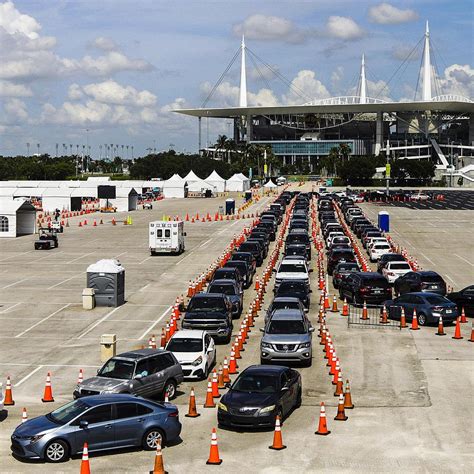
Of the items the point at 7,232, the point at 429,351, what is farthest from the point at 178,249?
the point at 429,351

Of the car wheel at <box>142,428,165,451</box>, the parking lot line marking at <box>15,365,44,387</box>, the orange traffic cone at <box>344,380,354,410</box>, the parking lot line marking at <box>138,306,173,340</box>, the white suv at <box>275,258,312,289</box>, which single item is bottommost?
the parking lot line marking at <box>138,306,173,340</box>

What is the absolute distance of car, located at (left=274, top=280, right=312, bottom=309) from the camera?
3394 cm

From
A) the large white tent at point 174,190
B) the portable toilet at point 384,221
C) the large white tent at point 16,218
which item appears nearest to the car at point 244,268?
the large white tent at point 16,218

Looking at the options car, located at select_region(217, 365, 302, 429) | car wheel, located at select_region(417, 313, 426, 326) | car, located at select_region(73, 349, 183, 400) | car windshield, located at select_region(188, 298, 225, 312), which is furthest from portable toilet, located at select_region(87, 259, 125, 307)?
car, located at select_region(217, 365, 302, 429)

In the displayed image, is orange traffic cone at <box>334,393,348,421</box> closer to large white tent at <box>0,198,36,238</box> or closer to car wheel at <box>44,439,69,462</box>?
car wheel at <box>44,439,69,462</box>

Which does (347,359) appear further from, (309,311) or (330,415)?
(309,311)

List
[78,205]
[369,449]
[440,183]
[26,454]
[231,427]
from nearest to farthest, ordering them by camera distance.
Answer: [26,454], [369,449], [231,427], [78,205], [440,183]

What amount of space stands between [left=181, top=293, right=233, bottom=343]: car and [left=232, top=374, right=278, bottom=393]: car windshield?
8.58 m

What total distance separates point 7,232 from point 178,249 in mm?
17154

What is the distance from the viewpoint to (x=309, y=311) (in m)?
34.2

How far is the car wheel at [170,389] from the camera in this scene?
20.5 meters

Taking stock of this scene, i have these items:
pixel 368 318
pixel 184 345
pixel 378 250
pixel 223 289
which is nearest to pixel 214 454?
pixel 184 345

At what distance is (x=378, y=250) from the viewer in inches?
1992

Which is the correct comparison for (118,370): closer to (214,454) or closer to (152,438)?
→ (152,438)
